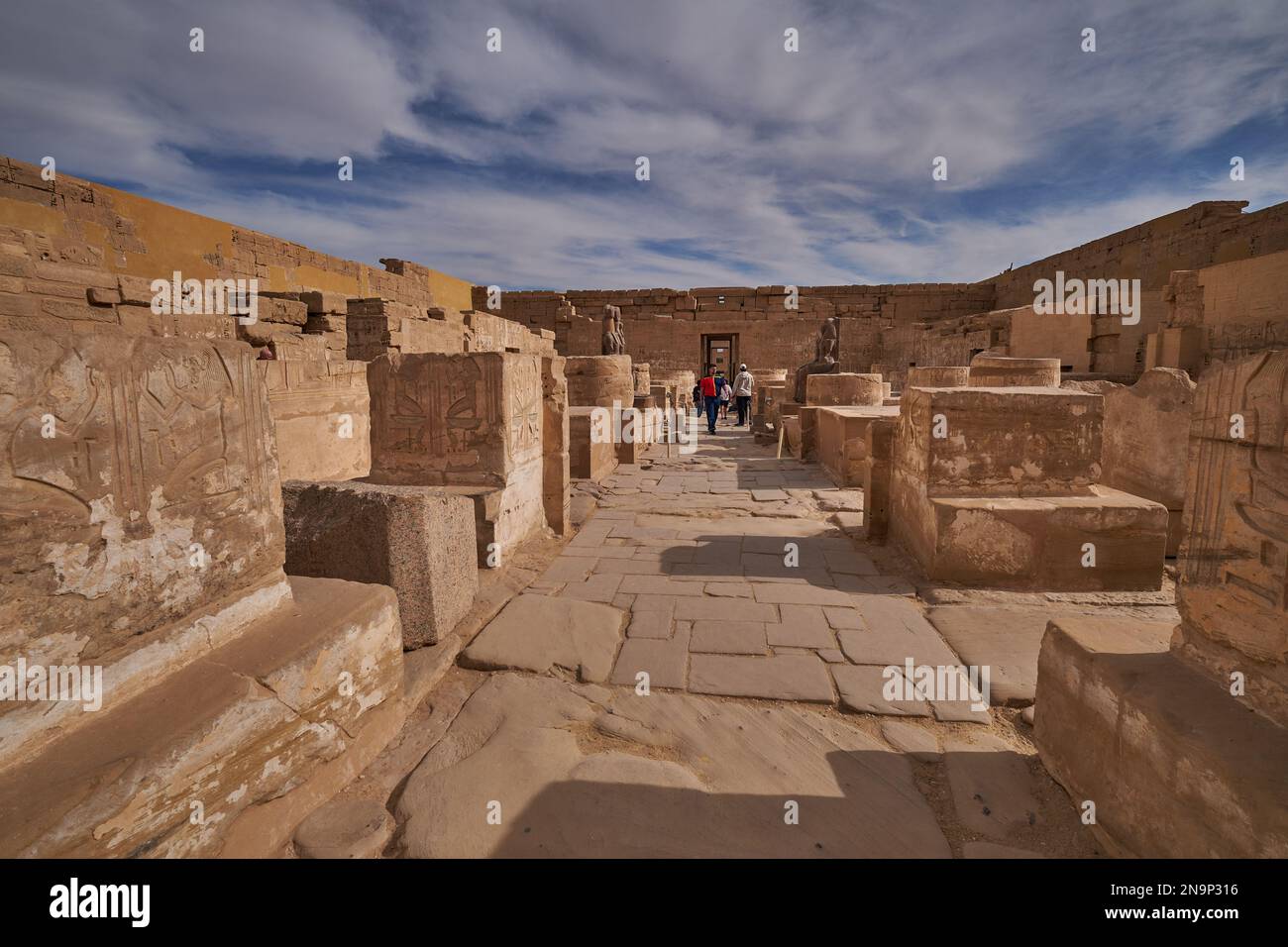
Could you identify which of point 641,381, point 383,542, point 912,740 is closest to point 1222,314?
point 641,381

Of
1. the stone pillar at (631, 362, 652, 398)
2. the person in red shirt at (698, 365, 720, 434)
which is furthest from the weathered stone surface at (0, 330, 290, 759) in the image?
the person in red shirt at (698, 365, 720, 434)

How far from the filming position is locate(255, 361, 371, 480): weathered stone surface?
4.91m

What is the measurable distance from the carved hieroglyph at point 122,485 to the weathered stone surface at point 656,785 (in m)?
0.98

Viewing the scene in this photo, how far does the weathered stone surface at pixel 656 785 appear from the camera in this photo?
1.82 metres

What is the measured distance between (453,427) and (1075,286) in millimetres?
17801

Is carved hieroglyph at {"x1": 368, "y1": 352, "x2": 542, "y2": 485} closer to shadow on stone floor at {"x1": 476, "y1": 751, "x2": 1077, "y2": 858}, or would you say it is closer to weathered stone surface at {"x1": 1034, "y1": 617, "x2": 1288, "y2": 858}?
shadow on stone floor at {"x1": 476, "y1": 751, "x2": 1077, "y2": 858}

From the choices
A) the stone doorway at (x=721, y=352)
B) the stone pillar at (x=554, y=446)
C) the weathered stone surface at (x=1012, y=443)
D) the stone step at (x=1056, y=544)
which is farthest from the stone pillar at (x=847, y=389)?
the stone doorway at (x=721, y=352)

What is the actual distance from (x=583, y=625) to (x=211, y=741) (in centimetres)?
192

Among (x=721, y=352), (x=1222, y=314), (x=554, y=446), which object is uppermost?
(x=721, y=352)

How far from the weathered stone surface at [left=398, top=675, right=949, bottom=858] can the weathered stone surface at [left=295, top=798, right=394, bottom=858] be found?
0.07 meters

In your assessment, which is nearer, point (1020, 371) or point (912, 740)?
point (912, 740)

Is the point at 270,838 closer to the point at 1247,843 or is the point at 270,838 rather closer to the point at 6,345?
the point at 6,345

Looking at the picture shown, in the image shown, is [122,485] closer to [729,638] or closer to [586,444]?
[729,638]

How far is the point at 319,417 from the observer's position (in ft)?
17.8
